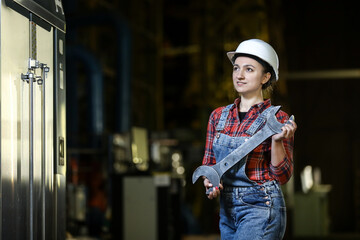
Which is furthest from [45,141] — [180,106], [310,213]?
[180,106]

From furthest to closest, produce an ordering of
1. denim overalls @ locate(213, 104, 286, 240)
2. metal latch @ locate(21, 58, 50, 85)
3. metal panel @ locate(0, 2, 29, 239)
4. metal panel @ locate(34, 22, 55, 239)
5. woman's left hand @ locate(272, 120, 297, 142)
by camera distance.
→ 1. metal panel @ locate(34, 22, 55, 239)
2. metal latch @ locate(21, 58, 50, 85)
3. metal panel @ locate(0, 2, 29, 239)
4. denim overalls @ locate(213, 104, 286, 240)
5. woman's left hand @ locate(272, 120, 297, 142)

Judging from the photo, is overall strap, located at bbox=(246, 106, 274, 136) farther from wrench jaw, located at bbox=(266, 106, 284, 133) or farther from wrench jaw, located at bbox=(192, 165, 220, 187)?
wrench jaw, located at bbox=(192, 165, 220, 187)

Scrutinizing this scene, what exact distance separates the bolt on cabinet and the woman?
1175mm

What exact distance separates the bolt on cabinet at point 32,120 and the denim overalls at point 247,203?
1246mm

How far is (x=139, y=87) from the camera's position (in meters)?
16.8

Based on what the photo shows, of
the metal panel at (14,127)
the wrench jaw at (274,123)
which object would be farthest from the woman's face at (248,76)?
the metal panel at (14,127)

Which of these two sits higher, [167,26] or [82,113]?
[167,26]

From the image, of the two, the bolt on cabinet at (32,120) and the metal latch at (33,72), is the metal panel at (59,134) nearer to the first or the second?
the bolt on cabinet at (32,120)

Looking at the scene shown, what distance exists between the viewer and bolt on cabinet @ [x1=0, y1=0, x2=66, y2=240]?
3543mm

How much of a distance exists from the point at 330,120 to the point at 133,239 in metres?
10.2

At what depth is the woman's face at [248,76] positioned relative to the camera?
321 cm

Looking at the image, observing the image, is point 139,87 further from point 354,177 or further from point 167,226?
point 167,226

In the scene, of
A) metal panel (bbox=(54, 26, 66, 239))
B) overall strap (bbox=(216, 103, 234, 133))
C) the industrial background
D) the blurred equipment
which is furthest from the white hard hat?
the blurred equipment

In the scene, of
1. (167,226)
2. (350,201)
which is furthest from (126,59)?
(350,201)
